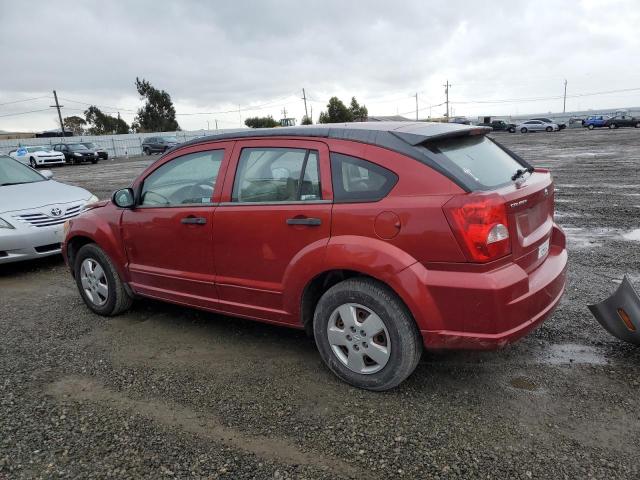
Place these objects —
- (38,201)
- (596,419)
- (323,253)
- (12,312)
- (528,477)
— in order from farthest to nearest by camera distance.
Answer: (38,201)
(12,312)
(323,253)
(596,419)
(528,477)

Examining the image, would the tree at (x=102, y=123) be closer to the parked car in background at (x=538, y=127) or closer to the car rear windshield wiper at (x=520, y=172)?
the parked car in background at (x=538, y=127)

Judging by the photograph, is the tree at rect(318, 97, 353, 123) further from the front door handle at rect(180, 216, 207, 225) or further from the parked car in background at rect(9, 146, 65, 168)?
the front door handle at rect(180, 216, 207, 225)

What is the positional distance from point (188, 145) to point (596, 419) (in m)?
3.39

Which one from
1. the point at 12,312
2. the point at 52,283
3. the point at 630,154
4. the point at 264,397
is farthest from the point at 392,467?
the point at 630,154

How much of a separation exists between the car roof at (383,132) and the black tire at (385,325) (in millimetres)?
864

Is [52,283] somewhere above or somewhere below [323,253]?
below

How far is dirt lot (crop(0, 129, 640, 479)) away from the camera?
2641 mm

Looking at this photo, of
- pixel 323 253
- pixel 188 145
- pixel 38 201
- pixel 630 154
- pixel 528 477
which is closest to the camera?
pixel 528 477

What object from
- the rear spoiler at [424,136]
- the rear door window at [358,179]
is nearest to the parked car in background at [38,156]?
the rear door window at [358,179]

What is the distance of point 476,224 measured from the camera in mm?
2779

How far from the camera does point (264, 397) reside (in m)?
3.30

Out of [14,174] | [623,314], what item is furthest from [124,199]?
[14,174]

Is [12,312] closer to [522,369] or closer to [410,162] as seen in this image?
[410,162]

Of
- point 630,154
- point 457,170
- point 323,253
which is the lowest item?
point 630,154
